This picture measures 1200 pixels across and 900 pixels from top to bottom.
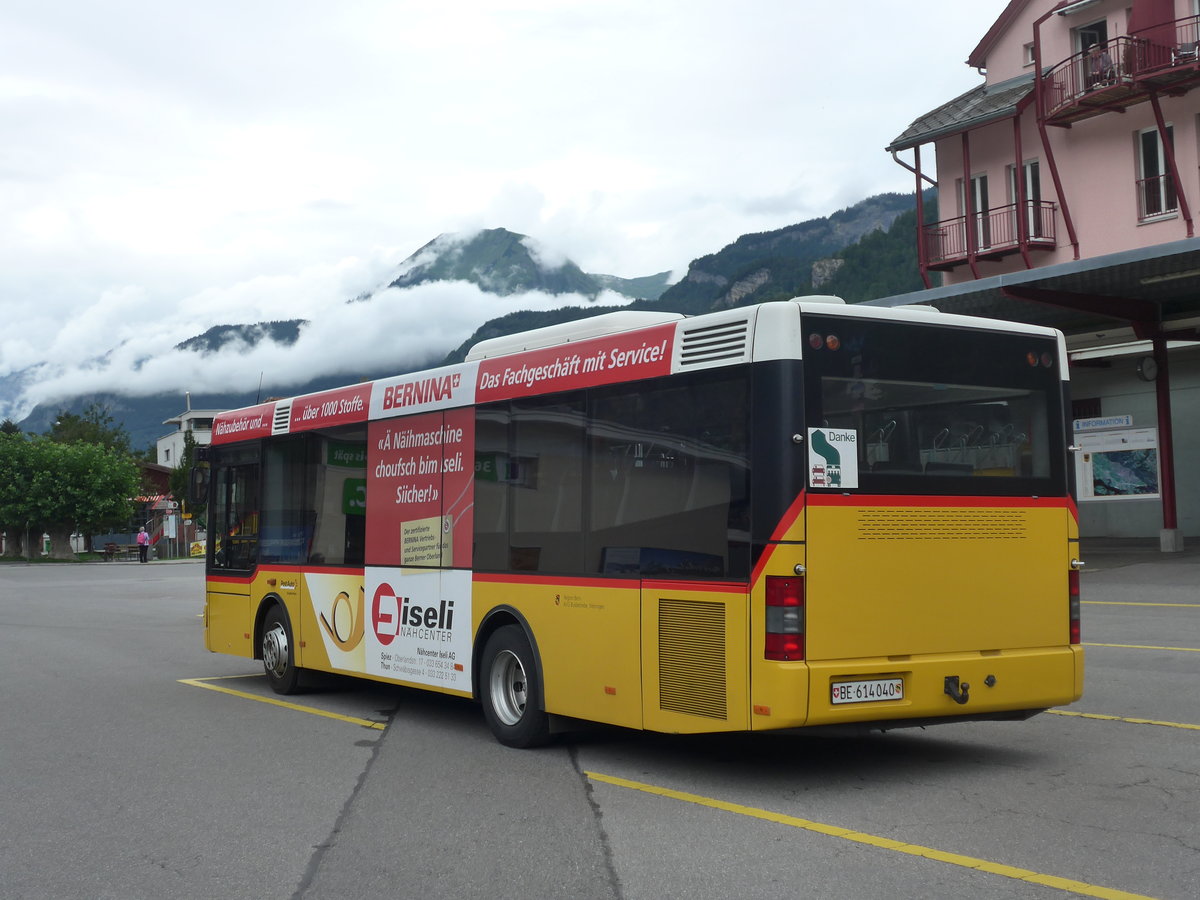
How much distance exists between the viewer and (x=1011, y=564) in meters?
7.99

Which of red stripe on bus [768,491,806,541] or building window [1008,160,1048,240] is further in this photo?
building window [1008,160,1048,240]

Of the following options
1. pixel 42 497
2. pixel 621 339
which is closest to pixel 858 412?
pixel 621 339

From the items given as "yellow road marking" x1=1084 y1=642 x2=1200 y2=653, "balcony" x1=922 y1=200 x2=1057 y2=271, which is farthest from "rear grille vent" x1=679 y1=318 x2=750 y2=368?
"balcony" x1=922 y1=200 x2=1057 y2=271

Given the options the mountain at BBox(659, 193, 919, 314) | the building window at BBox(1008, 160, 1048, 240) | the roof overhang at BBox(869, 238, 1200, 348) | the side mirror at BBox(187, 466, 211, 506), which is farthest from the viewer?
the mountain at BBox(659, 193, 919, 314)

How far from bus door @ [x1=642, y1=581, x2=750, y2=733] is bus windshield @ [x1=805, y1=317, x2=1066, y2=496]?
1.03 m

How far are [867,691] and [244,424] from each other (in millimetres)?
8191

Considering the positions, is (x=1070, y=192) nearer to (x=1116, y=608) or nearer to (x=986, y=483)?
(x=1116, y=608)

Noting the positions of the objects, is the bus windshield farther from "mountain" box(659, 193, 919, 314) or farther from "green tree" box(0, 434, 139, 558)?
"mountain" box(659, 193, 919, 314)

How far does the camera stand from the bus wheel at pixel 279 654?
495 inches

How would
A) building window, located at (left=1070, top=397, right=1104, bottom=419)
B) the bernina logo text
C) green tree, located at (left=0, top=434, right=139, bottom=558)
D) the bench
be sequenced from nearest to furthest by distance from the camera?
the bernina logo text, building window, located at (left=1070, top=397, right=1104, bottom=419), green tree, located at (left=0, top=434, right=139, bottom=558), the bench

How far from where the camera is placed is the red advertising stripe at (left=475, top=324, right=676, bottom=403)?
8227 millimetres

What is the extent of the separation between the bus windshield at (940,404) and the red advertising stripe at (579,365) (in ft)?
3.61

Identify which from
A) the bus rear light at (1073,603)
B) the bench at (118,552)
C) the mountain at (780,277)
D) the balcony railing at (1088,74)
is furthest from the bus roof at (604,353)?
the bench at (118,552)

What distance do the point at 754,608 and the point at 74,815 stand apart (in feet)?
12.6
